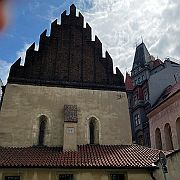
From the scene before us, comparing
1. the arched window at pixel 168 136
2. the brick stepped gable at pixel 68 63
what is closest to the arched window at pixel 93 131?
the brick stepped gable at pixel 68 63


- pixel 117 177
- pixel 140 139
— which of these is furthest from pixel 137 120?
pixel 117 177

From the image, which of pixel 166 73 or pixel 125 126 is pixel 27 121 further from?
pixel 166 73

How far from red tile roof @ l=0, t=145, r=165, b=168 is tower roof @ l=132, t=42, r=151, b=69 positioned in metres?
36.7

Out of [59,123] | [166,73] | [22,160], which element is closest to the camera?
[22,160]

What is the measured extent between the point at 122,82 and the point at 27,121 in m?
8.30

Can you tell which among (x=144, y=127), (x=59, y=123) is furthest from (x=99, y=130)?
(x=144, y=127)

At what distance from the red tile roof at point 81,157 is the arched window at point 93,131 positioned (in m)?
1.10

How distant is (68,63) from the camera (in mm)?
20297

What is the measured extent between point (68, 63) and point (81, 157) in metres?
8.44

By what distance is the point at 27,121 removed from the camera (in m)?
17.6

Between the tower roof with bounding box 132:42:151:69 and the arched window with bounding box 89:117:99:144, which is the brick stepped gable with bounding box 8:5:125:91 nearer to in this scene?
the arched window with bounding box 89:117:99:144

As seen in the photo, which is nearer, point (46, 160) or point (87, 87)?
point (46, 160)

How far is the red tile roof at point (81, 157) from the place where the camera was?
1352cm

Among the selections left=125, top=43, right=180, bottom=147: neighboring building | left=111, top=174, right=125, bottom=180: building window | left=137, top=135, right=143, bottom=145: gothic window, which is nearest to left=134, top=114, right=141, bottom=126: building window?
left=125, top=43, right=180, bottom=147: neighboring building
